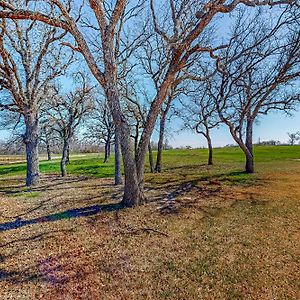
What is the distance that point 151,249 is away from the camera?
15.2ft

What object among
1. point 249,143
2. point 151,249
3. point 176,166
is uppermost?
point 249,143

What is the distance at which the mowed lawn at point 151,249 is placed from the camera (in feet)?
11.5

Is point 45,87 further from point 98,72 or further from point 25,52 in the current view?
point 98,72

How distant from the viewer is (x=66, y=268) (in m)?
4.00

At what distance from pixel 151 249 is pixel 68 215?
2.80m

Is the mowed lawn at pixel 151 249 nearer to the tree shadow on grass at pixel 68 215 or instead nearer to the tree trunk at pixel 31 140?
the tree shadow on grass at pixel 68 215

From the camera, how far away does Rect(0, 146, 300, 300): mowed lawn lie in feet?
11.5

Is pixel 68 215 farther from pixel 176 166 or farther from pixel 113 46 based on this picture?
pixel 176 166

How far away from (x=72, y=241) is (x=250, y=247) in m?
3.46

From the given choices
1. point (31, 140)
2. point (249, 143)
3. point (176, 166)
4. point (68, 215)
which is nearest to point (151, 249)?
point (68, 215)

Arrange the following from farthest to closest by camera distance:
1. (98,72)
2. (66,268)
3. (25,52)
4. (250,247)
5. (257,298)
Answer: (25,52), (98,72), (250,247), (66,268), (257,298)

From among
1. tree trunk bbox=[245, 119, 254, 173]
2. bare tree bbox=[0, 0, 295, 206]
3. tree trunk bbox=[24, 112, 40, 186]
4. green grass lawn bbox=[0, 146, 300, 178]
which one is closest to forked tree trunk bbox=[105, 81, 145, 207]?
bare tree bbox=[0, 0, 295, 206]

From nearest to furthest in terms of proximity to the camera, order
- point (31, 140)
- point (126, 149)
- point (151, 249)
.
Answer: point (151, 249) → point (126, 149) → point (31, 140)

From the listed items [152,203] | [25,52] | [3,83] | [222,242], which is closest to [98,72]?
[152,203]
